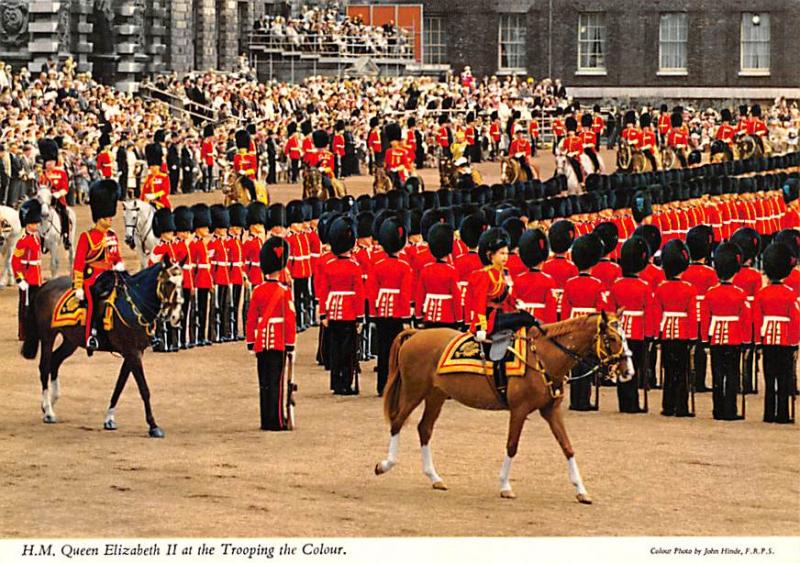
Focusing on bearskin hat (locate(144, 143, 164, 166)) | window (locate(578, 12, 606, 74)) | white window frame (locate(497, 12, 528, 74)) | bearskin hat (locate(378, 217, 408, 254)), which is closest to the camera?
bearskin hat (locate(378, 217, 408, 254))

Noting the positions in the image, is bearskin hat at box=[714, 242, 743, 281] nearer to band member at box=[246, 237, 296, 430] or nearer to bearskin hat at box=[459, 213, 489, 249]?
bearskin hat at box=[459, 213, 489, 249]

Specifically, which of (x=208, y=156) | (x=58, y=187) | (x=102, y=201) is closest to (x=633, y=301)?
(x=102, y=201)

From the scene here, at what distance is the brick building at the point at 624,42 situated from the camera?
61.6 meters

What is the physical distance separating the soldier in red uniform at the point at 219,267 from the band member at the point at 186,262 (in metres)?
0.27

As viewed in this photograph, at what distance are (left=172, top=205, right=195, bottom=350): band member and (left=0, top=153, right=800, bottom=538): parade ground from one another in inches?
73.6

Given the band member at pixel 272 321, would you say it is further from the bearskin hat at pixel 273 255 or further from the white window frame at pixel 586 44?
the white window frame at pixel 586 44

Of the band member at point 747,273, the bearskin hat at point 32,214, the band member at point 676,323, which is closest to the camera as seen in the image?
the band member at point 676,323

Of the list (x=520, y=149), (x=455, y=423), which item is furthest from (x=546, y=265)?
(x=520, y=149)

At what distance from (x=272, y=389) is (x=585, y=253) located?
294 centimetres

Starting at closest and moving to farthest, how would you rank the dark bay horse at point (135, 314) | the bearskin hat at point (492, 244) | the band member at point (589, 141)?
1. the bearskin hat at point (492, 244)
2. the dark bay horse at point (135, 314)
3. the band member at point (589, 141)

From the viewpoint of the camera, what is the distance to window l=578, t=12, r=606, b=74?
206ft

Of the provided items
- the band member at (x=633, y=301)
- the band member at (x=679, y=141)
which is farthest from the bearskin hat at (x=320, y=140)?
the band member at (x=633, y=301)

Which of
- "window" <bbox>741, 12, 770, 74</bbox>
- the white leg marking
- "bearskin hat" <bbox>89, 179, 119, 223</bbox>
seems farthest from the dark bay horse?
"window" <bbox>741, 12, 770, 74</bbox>

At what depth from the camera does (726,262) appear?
17.5 metres
